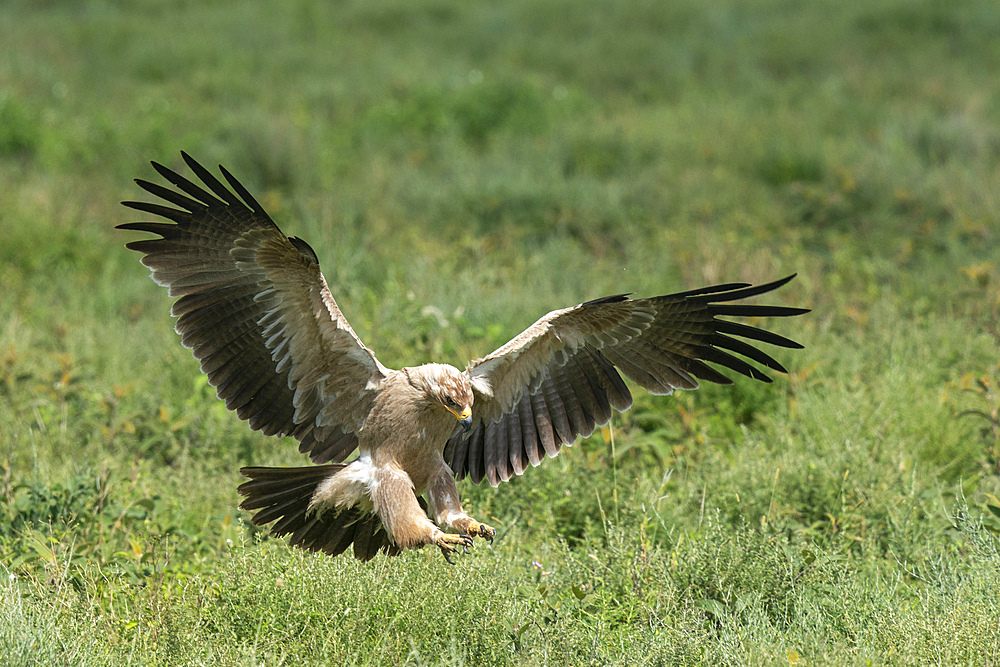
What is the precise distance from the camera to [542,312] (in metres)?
6.46

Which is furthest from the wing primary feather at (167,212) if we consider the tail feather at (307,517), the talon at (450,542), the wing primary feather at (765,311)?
the wing primary feather at (765,311)

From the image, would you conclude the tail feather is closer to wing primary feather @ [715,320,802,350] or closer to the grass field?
the grass field

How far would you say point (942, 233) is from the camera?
8.24m

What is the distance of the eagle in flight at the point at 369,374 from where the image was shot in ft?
12.6

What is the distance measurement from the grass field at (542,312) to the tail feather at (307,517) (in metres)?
0.13

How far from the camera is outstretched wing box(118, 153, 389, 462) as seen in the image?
3.87m

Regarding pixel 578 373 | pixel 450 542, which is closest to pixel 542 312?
pixel 578 373

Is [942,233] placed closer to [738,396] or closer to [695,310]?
[738,396]

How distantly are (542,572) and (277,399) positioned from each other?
55.7 inches

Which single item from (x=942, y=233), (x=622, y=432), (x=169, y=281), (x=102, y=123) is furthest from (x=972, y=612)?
(x=102, y=123)

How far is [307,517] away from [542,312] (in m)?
2.86

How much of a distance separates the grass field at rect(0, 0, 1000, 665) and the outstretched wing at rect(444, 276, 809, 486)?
0.40 metres

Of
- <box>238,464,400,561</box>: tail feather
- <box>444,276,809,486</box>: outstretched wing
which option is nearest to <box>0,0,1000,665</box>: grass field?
<box>238,464,400,561</box>: tail feather

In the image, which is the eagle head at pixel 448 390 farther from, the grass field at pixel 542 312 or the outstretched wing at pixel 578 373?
the grass field at pixel 542 312
